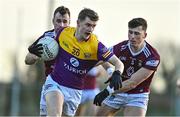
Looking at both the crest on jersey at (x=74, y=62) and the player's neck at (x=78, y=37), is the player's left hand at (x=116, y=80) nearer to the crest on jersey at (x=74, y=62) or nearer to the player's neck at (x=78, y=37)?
the crest on jersey at (x=74, y=62)

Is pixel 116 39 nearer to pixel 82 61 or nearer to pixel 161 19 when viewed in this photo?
pixel 161 19

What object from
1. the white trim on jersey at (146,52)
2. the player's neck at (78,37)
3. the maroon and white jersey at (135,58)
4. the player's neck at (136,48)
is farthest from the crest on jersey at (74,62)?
the white trim on jersey at (146,52)

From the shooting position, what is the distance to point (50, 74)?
11.5 meters

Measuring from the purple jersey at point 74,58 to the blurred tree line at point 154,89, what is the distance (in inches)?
477

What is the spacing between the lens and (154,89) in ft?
84.1

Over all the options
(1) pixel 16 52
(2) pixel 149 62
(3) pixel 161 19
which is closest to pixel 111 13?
(3) pixel 161 19

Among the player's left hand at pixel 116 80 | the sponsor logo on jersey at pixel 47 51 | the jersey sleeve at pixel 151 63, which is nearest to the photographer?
the player's left hand at pixel 116 80

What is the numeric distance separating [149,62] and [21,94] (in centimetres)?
1310

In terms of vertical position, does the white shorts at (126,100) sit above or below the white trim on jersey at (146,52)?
below

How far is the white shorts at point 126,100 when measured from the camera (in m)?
12.1

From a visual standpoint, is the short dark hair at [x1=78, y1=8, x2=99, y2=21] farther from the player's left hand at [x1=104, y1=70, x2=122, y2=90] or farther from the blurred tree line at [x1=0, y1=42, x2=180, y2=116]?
the blurred tree line at [x1=0, y1=42, x2=180, y2=116]

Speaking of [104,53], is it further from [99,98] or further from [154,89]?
[154,89]

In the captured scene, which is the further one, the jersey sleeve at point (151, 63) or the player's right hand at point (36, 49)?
the jersey sleeve at point (151, 63)

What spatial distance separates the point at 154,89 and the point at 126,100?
44.6 feet
